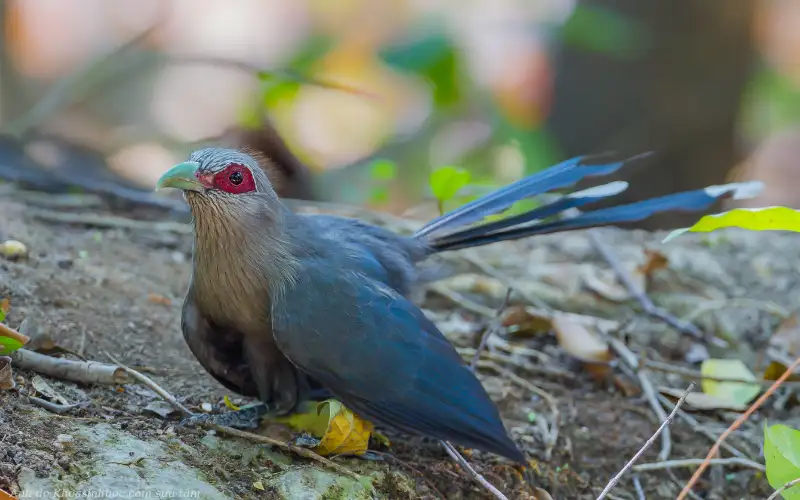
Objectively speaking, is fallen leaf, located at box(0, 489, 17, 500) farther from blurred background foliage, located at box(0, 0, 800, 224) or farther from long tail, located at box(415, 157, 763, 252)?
blurred background foliage, located at box(0, 0, 800, 224)

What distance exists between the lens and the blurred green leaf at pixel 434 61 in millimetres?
4840

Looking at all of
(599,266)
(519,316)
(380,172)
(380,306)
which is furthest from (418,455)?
(599,266)

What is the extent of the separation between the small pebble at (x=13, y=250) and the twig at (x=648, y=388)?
2092 millimetres

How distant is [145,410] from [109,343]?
41cm

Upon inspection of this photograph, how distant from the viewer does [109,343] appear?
2500mm

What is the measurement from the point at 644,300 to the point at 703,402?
695mm

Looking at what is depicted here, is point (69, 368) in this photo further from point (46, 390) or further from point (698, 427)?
point (698, 427)

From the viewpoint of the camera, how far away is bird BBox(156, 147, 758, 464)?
2131 millimetres

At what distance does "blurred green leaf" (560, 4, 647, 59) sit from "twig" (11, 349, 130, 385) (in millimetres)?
3881

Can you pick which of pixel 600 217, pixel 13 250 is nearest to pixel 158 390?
pixel 13 250

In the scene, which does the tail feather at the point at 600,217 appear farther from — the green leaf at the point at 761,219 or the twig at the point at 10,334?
the twig at the point at 10,334

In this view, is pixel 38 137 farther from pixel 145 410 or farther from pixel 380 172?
pixel 145 410

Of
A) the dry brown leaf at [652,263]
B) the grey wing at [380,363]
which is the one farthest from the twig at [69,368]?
the dry brown leaf at [652,263]

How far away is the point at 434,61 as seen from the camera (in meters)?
4.86
